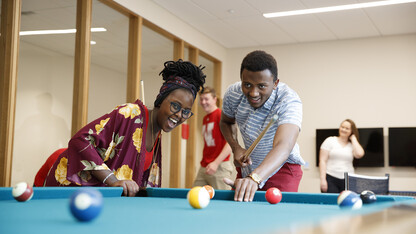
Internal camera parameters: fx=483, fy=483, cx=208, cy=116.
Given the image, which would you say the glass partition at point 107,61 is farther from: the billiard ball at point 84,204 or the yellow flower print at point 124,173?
the billiard ball at point 84,204

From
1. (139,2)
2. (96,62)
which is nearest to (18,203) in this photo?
(96,62)

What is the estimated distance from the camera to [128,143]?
2543mm

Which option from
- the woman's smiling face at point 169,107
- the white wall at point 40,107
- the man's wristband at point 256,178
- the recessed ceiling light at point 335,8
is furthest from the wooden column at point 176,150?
the man's wristband at point 256,178

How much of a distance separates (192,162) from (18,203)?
17.2 ft

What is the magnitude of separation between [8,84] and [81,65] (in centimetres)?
88

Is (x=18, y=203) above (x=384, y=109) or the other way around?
the other way around

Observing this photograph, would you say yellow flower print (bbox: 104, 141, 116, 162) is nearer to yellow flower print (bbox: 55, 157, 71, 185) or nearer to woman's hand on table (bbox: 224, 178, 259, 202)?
yellow flower print (bbox: 55, 157, 71, 185)

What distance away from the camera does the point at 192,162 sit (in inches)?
270

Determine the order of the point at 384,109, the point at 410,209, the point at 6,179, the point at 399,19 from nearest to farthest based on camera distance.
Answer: the point at 410,209 < the point at 6,179 < the point at 399,19 < the point at 384,109

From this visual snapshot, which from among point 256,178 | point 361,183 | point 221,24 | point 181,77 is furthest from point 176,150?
point 256,178

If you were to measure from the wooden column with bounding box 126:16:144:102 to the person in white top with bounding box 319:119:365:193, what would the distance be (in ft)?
7.76

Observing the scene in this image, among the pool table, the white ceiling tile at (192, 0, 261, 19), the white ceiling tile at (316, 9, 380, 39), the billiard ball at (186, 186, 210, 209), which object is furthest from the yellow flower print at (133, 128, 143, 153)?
the white ceiling tile at (316, 9, 380, 39)

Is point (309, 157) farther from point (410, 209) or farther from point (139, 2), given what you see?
point (410, 209)

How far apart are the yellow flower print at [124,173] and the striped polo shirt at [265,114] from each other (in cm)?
69
